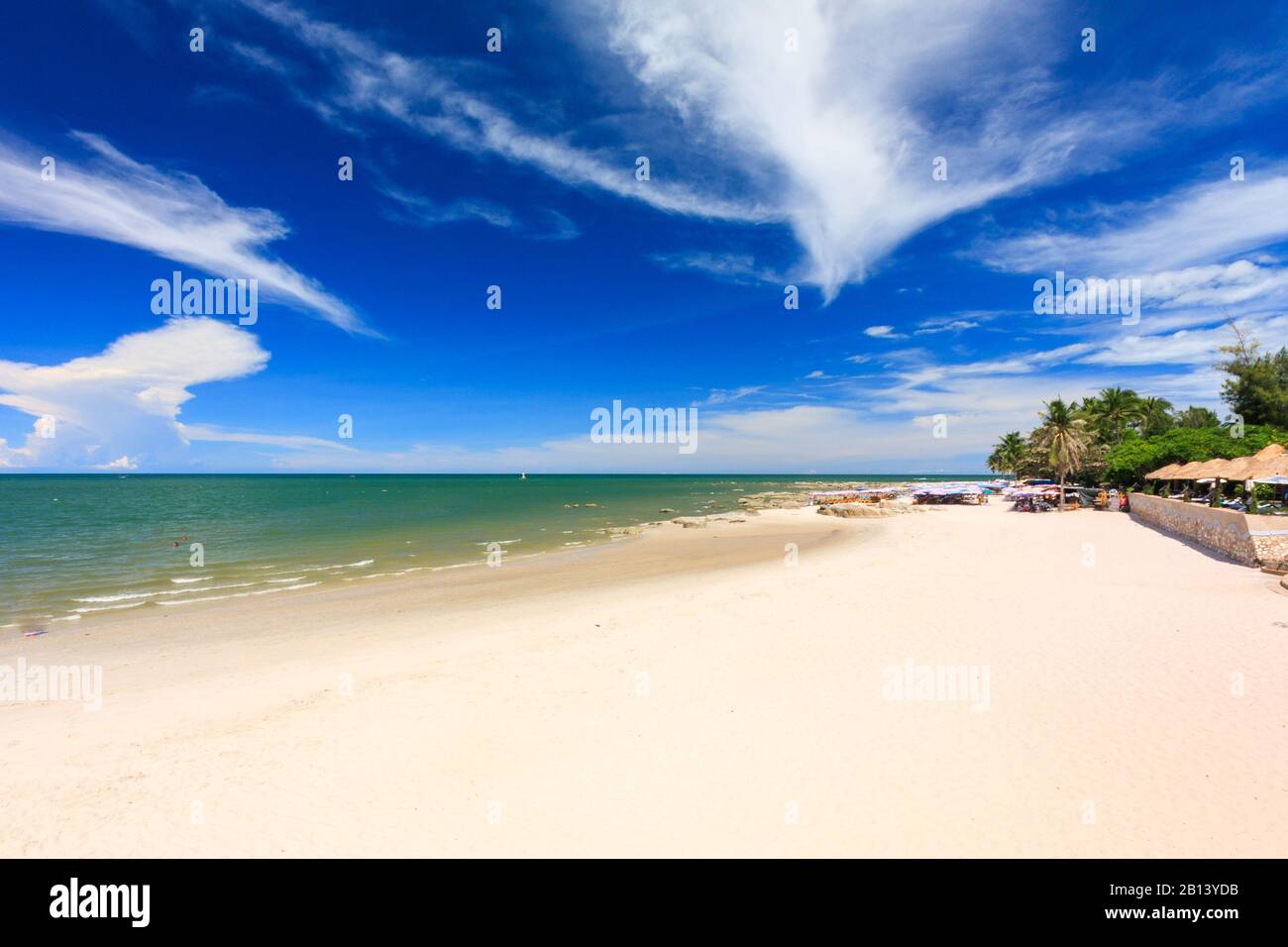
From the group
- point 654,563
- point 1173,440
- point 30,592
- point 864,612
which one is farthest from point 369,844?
point 1173,440

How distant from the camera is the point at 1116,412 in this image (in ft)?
206

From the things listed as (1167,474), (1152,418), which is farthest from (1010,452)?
(1167,474)

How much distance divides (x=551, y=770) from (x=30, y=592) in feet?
79.4

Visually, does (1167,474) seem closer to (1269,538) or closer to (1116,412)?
(1269,538)

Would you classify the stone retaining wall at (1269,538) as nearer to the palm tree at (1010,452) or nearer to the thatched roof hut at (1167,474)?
the thatched roof hut at (1167,474)

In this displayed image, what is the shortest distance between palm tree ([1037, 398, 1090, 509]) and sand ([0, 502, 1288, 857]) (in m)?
49.0

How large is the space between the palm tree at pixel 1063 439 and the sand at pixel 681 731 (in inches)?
1928

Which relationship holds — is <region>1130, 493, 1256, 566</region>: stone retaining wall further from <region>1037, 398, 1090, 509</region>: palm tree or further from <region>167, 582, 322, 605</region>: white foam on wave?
<region>167, 582, 322, 605</region>: white foam on wave

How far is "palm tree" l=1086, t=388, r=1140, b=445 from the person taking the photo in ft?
207

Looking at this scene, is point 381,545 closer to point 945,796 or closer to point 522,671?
point 522,671

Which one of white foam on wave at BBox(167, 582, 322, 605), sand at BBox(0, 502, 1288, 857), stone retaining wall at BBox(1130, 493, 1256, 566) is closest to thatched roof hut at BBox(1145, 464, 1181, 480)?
stone retaining wall at BBox(1130, 493, 1256, 566)

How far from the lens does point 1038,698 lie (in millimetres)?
8500

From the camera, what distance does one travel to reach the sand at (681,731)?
5.53 metres

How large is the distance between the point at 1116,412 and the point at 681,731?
259ft
